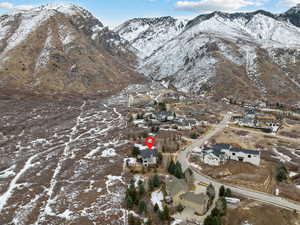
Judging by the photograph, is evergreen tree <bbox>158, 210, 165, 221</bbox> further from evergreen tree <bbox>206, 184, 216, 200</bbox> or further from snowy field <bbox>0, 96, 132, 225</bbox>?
evergreen tree <bbox>206, 184, 216, 200</bbox>

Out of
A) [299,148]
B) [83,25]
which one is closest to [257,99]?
[299,148]

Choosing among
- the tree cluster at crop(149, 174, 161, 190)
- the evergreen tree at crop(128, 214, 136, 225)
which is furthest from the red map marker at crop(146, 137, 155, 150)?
the evergreen tree at crop(128, 214, 136, 225)

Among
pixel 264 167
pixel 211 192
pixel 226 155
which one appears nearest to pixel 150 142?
pixel 226 155

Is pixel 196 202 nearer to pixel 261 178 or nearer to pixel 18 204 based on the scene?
pixel 261 178

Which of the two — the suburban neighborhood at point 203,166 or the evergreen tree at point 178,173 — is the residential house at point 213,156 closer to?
the suburban neighborhood at point 203,166

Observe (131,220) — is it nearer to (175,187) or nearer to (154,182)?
(175,187)

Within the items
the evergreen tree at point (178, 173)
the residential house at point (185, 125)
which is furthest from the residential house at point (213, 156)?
the residential house at point (185, 125)
